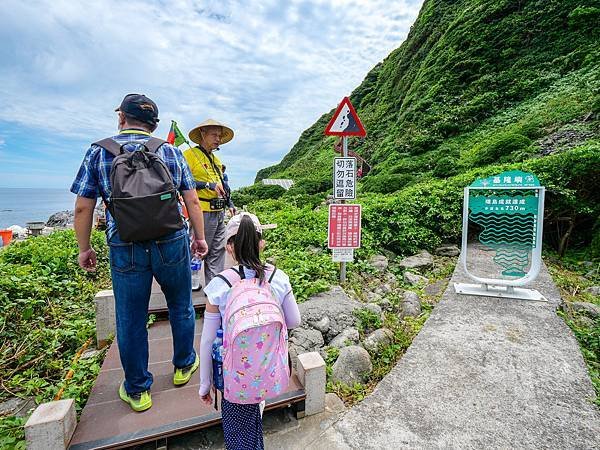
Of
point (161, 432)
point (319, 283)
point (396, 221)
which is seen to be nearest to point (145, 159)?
point (161, 432)

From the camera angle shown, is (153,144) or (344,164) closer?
(153,144)

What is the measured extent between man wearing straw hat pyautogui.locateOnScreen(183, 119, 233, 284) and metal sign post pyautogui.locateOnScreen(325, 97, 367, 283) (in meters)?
1.46

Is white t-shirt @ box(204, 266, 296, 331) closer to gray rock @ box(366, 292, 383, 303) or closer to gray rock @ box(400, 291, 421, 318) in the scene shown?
gray rock @ box(400, 291, 421, 318)

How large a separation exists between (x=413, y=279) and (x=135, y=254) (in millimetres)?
3937

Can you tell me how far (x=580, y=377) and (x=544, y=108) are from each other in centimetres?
1348

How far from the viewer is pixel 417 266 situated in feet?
17.6

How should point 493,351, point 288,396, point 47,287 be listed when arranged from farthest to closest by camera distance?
1. point 47,287
2. point 493,351
3. point 288,396

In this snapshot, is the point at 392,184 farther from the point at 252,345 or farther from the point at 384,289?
the point at 252,345

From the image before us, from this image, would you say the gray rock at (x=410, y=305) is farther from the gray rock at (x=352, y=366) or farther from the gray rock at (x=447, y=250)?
the gray rock at (x=447, y=250)

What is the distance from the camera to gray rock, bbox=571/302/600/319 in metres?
3.72

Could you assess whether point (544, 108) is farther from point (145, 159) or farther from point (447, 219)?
point (145, 159)

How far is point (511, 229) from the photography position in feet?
14.4

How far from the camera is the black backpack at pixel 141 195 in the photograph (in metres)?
1.82

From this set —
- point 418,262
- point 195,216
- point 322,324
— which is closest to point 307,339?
point 322,324
